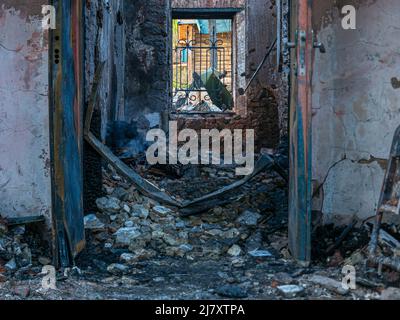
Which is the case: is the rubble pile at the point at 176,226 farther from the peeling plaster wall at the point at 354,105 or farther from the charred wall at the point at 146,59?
the charred wall at the point at 146,59

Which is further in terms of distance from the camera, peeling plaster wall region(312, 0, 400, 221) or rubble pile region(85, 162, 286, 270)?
rubble pile region(85, 162, 286, 270)

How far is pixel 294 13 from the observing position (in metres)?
3.62

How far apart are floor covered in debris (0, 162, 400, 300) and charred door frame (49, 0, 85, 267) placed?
0.22 metres

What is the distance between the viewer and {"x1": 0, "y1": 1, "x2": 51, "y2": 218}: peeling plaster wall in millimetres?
3768

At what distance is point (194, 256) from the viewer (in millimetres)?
4051

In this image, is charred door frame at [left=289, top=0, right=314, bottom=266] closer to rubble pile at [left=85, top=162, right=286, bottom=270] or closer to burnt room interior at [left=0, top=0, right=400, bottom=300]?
burnt room interior at [left=0, top=0, right=400, bottom=300]

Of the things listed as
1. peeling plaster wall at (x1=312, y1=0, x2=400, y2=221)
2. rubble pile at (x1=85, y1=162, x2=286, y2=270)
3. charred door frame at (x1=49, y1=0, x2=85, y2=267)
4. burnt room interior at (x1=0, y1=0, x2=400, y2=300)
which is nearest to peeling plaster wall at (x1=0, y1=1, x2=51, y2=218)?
burnt room interior at (x1=0, y1=0, x2=400, y2=300)

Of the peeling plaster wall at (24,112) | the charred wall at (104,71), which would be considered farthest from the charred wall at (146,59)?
the peeling plaster wall at (24,112)

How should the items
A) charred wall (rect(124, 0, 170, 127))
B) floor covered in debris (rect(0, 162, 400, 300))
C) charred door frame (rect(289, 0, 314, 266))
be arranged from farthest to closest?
1. charred wall (rect(124, 0, 170, 127))
2. charred door frame (rect(289, 0, 314, 266))
3. floor covered in debris (rect(0, 162, 400, 300))

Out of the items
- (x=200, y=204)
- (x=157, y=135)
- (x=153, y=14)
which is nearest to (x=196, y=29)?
(x=153, y=14)

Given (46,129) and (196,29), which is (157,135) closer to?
(46,129)

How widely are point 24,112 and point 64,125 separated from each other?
0.40 meters

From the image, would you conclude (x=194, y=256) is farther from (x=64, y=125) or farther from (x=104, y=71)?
(x=104, y=71)

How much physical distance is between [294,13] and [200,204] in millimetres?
1955
